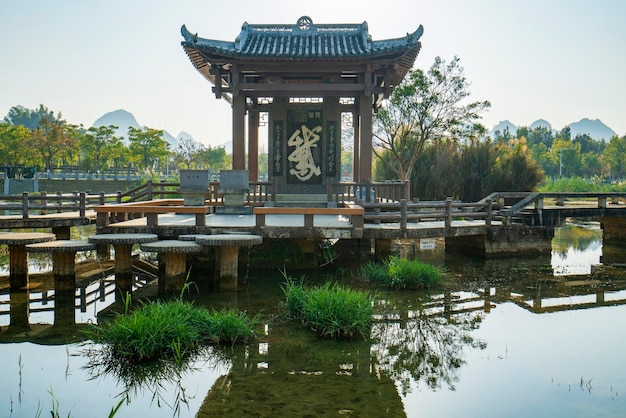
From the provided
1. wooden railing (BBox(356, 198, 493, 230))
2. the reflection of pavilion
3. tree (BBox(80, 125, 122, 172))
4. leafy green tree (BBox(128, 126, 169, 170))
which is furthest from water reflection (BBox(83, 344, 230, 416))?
leafy green tree (BBox(128, 126, 169, 170))

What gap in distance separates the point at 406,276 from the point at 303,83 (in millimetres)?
8142

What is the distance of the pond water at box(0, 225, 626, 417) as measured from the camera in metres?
5.16

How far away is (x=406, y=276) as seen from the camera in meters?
10.2

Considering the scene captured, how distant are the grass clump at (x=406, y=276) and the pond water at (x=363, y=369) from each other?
60cm

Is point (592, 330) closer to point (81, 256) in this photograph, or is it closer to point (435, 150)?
point (81, 256)

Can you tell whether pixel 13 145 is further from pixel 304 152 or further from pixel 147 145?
pixel 304 152

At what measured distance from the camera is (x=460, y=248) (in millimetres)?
15539

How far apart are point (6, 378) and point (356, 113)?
13112 millimetres

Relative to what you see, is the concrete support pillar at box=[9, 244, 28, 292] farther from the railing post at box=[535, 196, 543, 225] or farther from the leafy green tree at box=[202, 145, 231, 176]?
the leafy green tree at box=[202, 145, 231, 176]

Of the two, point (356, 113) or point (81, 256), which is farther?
point (356, 113)

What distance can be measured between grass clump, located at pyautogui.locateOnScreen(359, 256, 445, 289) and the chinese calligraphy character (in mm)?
6296

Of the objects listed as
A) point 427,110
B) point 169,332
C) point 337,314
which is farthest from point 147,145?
point 169,332

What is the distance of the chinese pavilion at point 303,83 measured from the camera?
1420cm

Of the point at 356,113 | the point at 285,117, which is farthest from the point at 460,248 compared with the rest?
the point at 285,117
